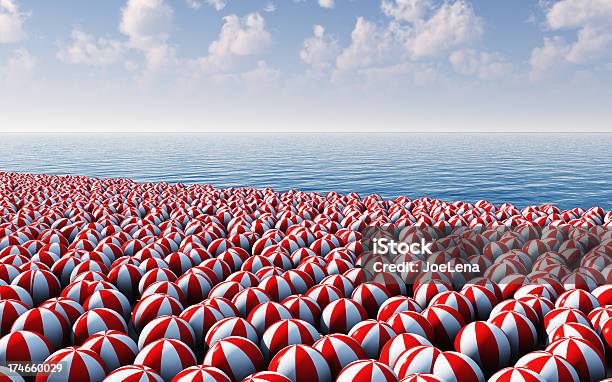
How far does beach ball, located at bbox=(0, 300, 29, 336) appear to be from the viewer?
15.8 meters

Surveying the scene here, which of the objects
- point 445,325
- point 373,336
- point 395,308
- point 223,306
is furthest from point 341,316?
point 223,306

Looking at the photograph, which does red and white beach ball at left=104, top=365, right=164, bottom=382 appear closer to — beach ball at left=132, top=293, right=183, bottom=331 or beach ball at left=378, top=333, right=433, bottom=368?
beach ball at left=132, top=293, right=183, bottom=331

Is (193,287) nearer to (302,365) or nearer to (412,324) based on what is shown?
(302,365)

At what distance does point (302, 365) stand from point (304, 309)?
4434 mm

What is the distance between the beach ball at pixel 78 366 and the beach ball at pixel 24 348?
65.4 inches

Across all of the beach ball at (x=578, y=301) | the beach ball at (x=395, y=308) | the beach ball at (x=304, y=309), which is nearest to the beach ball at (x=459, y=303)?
the beach ball at (x=395, y=308)

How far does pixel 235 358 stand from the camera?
42.0 ft

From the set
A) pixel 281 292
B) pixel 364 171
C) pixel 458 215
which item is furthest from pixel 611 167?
pixel 281 292

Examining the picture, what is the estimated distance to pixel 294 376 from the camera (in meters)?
12.0

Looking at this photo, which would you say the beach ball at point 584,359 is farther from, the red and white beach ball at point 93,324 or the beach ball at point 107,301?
the beach ball at point 107,301

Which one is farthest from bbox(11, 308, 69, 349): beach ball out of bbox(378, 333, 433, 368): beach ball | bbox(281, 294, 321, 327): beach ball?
bbox(378, 333, 433, 368): beach ball

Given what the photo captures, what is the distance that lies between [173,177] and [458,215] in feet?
266

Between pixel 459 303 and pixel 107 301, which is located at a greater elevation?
pixel 459 303

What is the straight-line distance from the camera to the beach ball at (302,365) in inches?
472
